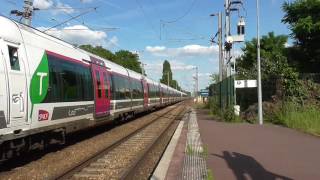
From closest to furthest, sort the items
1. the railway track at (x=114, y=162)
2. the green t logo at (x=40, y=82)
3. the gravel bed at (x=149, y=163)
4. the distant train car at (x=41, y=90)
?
the distant train car at (x=41, y=90) < the railway track at (x=114, y=162) < the gravel bed at (x=149, y=163) < the green t logo at (x=40, y=82)

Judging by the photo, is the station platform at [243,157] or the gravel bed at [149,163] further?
the gravel bed at [149,163]

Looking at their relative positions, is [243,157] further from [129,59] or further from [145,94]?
[129,59]

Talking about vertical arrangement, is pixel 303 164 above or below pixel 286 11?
below

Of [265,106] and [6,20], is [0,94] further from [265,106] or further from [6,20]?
[265,106]

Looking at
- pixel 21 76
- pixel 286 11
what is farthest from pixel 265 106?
pixel 21 76

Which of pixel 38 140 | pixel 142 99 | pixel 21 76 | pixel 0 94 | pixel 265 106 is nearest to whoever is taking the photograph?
pixel 0 94

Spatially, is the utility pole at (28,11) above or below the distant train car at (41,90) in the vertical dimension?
above

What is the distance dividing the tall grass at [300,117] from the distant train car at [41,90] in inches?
307

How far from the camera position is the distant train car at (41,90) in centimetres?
1060

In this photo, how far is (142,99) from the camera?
119 ft

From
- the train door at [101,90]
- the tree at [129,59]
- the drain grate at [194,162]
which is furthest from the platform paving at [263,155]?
the tree at [129,59]

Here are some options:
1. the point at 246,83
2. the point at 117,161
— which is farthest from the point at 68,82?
the point at 246,83

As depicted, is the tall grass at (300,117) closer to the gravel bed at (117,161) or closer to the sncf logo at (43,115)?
the gravel bed at (117,161)

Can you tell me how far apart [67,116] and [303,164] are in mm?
6560
